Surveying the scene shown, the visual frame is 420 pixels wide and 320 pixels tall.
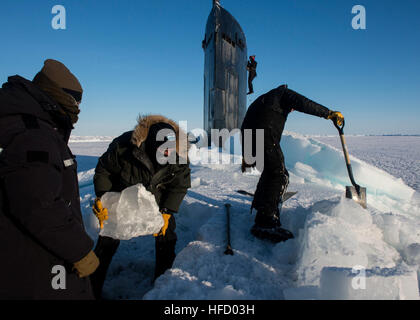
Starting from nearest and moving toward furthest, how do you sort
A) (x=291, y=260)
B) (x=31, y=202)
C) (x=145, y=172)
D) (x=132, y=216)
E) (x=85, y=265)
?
(x=31, y=202)
(x=85, y=265)
(x=132, y=216)
(x=291, y=260)
(x=145, y=172)

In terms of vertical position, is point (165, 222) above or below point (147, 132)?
below

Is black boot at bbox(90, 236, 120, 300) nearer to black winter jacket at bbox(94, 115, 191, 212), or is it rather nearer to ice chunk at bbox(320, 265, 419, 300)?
black winter jacket at bbox(94, 115, 191, 212)

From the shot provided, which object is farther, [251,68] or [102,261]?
[251,68]

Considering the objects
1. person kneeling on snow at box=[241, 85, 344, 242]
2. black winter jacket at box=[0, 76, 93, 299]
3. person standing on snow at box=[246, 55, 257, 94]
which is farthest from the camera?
person standing on snow at box=[246, 55, 257, 94]

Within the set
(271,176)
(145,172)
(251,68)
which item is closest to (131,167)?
(145,172)

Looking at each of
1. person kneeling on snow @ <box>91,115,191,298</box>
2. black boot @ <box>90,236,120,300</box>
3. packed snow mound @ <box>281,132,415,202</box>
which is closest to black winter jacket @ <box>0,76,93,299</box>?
person kneeling on snow @ <box>91,115,191,298</box>

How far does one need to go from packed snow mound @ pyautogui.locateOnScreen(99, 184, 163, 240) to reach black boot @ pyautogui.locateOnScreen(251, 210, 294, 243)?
0.99 meters

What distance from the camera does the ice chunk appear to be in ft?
3.66

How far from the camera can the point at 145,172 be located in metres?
1.94

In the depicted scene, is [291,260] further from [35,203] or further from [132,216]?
[35,203]

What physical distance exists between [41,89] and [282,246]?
2.01 metres

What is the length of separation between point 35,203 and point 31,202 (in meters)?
0.01
